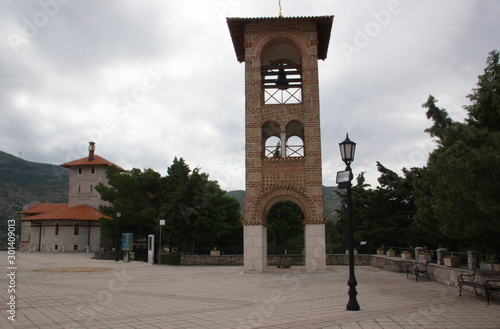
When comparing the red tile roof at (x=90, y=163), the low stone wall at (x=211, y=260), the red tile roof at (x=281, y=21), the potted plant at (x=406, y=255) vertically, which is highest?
the red tile roof at (x=281, y=21)

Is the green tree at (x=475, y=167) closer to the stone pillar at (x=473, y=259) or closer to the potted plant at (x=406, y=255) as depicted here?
the stone pillar at (x=473, y=259)

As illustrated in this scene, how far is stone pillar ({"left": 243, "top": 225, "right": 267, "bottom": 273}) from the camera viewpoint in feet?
65.7

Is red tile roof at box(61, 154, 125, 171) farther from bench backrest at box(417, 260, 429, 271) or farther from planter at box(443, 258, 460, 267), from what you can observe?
planter at box(443, 258, 460, 267)

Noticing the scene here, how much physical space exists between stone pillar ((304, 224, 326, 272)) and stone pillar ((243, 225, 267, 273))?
2.44 meters

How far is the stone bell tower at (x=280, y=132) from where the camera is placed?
2012 centimetres

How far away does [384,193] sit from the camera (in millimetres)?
30406

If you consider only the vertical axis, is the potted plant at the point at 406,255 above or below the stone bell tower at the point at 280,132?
below

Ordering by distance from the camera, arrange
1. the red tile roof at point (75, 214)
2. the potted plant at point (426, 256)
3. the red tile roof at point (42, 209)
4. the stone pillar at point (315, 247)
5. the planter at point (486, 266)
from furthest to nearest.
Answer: the red tile roof at point (42, 209), the red tile roof at point (75, 214), the stone pillar at point (315, 247), the potted plant at point (426, 256), the planter at point (486, 266)

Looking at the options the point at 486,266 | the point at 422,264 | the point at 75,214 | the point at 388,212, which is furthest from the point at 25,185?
the point at 486,266

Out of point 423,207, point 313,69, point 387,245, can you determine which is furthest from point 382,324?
point 387,245

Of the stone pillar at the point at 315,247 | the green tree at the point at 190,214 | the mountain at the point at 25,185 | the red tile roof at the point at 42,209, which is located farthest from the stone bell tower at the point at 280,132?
the mountain at the point at 25,185

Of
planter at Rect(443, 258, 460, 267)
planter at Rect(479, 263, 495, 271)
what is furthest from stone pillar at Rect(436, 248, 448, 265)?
planter at Rect(479, 263, 495, 271)

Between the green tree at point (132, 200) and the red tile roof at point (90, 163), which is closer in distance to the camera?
the green tree at point (132, 200)

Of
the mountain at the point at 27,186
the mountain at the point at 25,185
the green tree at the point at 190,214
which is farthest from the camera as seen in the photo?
the mountain at the point at 27,186
